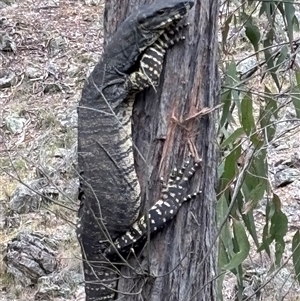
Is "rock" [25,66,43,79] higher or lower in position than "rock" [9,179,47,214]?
higher

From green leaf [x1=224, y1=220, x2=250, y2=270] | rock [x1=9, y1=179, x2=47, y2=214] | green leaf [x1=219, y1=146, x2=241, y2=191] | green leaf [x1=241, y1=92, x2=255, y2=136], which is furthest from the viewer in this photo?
rock [x1=9, y1=179, x2=47, y2=214]

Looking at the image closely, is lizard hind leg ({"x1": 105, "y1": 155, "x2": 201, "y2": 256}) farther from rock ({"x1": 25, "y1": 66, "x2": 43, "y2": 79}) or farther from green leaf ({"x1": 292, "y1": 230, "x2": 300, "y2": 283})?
rock ({"x1": 25, "y1": 66, "x2": 43, "y2": 79})

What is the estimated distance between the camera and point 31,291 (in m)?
5.51

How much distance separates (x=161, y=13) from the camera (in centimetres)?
266

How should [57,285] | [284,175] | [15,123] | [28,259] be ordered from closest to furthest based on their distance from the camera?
[57,285], [28,259], [284,175], [15,123]

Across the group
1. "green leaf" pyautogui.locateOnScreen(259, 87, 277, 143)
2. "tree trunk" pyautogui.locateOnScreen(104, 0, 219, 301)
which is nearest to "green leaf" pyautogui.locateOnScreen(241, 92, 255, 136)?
"green leaf" pyautogui.locateOnScreen(259, 87, 277, 143)

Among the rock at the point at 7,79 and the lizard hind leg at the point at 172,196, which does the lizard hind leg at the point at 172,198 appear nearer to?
the lizard hind leg at the point at 172,196

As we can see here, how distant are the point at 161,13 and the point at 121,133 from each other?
456 millimetres

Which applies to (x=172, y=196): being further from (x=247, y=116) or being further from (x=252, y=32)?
(x=252, y=32)

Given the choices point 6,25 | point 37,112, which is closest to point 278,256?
point 37,112

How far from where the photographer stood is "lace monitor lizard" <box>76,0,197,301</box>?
266cm

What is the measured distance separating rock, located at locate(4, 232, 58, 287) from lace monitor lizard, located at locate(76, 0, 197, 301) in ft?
9.02

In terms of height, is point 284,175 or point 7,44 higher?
point 7,44

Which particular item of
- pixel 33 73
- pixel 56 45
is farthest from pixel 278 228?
pixel 56 45
